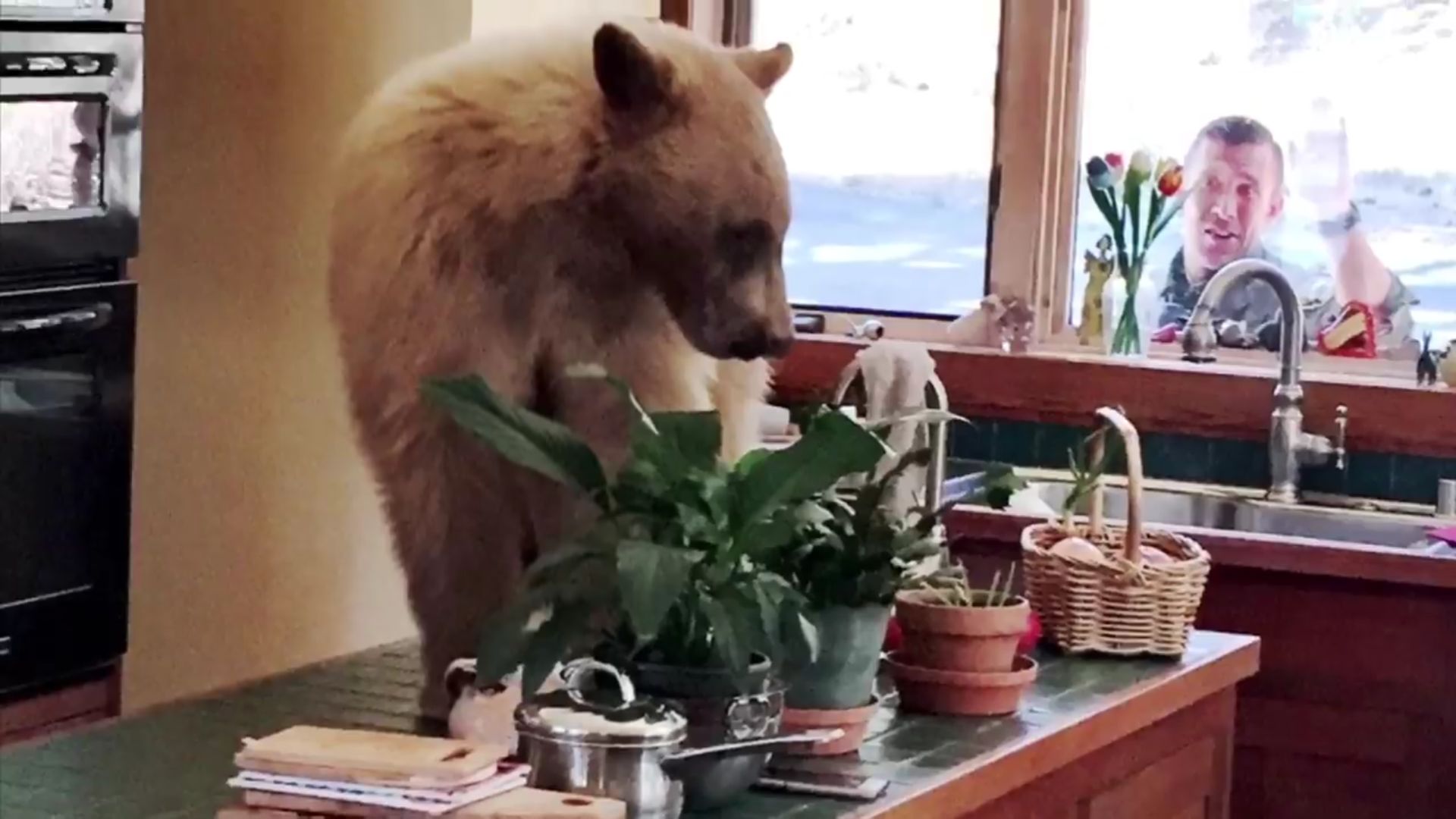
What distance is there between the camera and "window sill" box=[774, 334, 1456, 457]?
Answer: 3684 mm

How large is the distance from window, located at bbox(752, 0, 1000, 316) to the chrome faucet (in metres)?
0.57

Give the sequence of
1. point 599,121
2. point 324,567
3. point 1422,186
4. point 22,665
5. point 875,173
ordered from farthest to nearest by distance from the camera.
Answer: point 875,173 < point 1422,186 < point 324,567 < point 22,665 < point 599,121

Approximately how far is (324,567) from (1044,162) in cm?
149

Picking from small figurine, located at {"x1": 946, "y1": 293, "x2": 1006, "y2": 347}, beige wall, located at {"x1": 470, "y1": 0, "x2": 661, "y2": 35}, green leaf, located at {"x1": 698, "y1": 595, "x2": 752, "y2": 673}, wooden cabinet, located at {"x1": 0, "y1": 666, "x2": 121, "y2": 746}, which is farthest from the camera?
small figurine, located at {"x1": 946, "y1": 293, "x2": 1006, "y2": 347}

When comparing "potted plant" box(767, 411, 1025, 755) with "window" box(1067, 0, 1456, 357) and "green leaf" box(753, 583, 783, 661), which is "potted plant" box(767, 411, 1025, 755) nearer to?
"green leaf" box(753, 583, 783, 661)

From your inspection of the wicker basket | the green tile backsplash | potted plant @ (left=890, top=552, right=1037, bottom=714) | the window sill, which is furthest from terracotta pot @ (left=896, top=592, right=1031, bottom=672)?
the green tile backsplash

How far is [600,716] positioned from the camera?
171 cm

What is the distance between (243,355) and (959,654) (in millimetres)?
1708

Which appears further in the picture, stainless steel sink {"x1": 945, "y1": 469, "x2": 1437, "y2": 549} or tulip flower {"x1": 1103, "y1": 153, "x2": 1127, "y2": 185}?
tulip flower {"x1": 1103, "y1": 153, "x2": 1127, "y2": 185}

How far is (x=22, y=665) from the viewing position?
2.99m

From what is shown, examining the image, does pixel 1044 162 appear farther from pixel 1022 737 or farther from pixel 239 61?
pixel 1022 737

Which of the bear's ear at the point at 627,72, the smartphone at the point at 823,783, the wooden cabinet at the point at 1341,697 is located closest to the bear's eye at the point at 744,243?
the bear's ear at the point at 627,72

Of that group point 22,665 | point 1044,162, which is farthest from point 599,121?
point 1044,162

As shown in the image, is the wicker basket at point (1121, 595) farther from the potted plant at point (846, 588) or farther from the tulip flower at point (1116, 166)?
the tulip flower at point (1116, 166)
